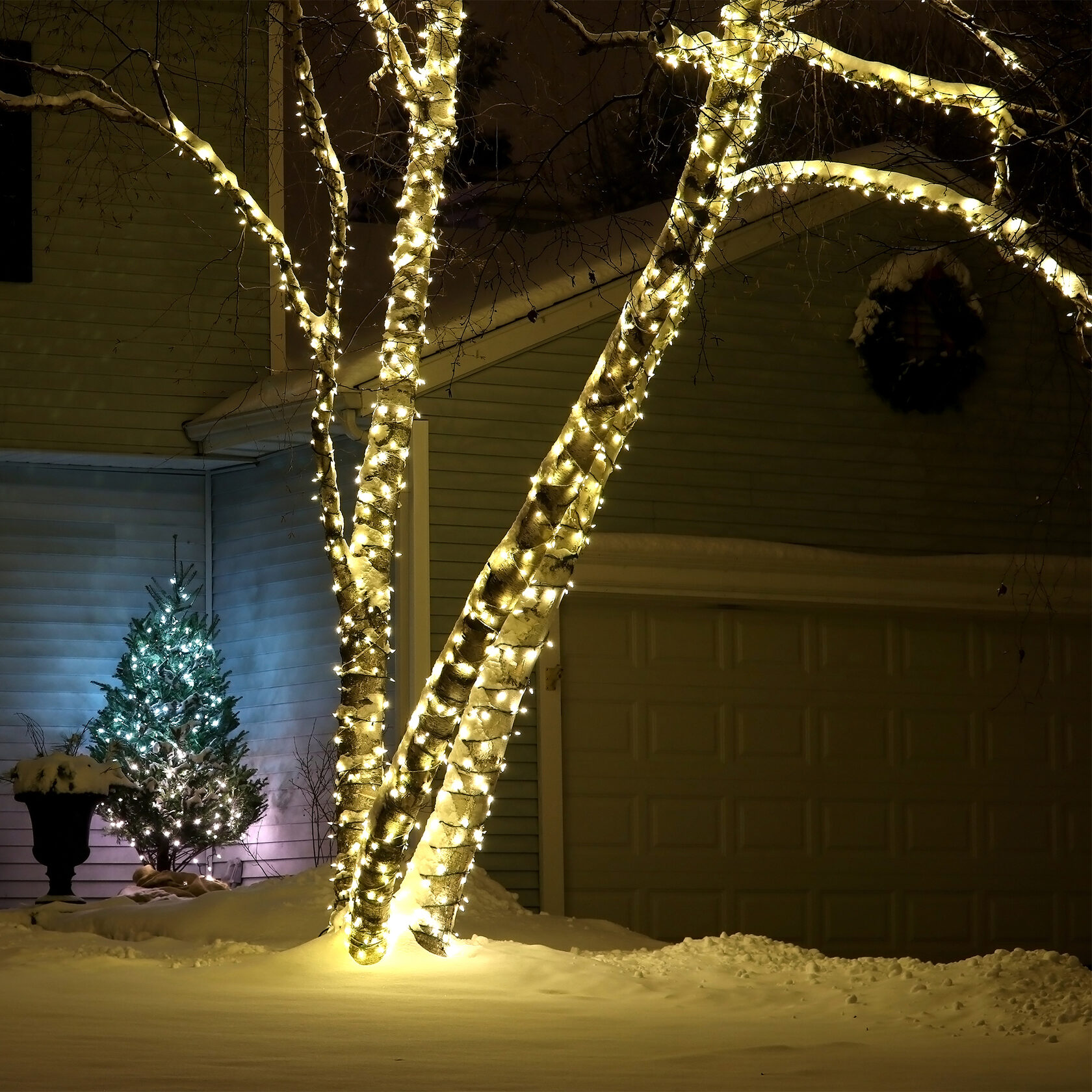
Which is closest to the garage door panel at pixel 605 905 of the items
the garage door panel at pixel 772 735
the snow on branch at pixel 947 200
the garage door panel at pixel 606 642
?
the garage door panel at pixel 772 735

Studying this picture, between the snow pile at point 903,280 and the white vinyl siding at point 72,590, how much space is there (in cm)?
525

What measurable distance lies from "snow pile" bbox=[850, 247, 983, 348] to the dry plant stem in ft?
17.5

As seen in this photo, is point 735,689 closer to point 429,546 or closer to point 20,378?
point 429,546

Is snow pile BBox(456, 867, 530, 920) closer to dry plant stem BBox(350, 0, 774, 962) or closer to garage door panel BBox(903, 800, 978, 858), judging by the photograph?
garage door panel BBox(903, 800, 978, 858)

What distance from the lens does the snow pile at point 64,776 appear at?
1080 cm

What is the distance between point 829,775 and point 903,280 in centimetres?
368

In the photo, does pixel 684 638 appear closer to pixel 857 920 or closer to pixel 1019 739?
pixel 857 920

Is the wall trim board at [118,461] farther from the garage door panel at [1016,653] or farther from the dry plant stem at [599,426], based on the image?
the dry plant stem at [599,426]

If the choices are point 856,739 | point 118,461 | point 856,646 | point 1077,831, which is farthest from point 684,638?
point 118,461

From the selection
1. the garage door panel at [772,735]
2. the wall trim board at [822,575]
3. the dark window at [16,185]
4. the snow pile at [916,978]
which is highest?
the dark window at [16,185]

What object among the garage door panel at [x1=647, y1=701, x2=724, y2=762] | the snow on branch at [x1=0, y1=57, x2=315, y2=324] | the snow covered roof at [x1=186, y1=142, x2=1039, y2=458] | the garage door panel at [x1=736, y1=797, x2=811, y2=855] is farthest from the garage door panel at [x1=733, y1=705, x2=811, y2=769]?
the snow on branch at [x1=0, y1=57, x2=315, y2=324]

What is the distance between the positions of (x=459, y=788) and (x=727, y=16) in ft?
11.0

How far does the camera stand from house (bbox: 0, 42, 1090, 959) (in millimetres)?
10664

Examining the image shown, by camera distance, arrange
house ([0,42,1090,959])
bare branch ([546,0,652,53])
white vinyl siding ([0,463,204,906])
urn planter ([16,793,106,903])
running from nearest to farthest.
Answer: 1. bare branch ([546,0,652,53])
2. house ([0,42,1090,959])
3. urn planter ([16,793,106,903])
4. white vinyl siding ([0,463,204,906])
